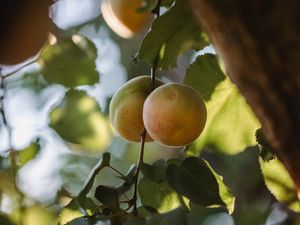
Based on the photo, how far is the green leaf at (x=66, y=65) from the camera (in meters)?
1.26

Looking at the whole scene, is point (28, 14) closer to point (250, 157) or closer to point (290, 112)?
A: point (290, 112)

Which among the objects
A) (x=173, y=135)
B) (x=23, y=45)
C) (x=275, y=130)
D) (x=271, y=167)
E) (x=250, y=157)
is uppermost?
(x=275, y=130)

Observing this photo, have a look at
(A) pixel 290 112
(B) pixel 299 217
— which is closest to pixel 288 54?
(A) pixel 290 112

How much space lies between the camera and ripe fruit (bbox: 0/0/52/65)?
2.72 feet

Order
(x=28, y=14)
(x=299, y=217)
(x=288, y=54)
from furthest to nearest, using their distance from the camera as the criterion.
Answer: (x=299, y=217) → (x=28, y=14) → (x=288, y=54)

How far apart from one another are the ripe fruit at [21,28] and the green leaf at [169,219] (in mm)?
262

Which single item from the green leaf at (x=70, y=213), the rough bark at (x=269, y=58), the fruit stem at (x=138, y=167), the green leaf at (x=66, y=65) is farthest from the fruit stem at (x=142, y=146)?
the rough bark at (x=269, y=58)

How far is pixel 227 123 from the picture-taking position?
3.73 feet

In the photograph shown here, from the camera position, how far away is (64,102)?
50.3 inches

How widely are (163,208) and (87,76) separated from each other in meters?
0.36

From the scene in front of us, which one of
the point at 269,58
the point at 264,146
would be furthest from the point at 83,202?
the point at 269,58

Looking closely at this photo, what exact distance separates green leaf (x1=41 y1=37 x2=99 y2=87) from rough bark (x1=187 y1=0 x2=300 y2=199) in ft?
2.61

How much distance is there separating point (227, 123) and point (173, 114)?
0.77 ft

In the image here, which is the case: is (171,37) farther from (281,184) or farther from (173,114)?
(281,184)
